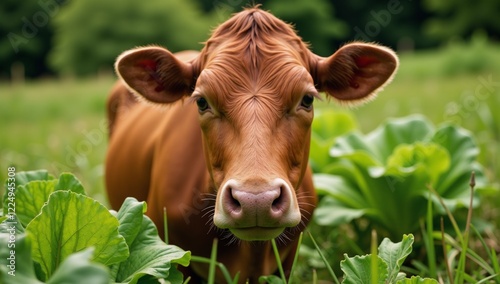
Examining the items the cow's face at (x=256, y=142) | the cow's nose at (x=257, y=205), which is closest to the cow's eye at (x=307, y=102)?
the cow's face at (x=256, y=142)

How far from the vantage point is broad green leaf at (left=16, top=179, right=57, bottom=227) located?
2115mm

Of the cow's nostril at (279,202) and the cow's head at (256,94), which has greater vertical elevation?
the cow's head at (256,94)

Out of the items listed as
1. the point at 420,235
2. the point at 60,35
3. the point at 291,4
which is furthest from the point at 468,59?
the point at 60,35

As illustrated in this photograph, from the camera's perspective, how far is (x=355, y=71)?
283 cm

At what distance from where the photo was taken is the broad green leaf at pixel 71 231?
1.81 metres

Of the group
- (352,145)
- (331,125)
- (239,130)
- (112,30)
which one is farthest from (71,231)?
(112,30)

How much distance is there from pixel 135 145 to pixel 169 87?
0.94 meters

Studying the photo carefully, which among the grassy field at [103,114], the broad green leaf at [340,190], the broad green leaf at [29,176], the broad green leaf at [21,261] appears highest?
the broad green leaf at [21,261]

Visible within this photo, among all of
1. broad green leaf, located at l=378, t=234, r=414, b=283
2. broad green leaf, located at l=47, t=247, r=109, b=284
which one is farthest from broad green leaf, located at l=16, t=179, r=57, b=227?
broad green leaf, located at l=378, t=234, r=414, b=283

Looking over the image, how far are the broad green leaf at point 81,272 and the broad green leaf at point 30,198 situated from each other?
927mm

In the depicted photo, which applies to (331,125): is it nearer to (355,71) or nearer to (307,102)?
(355,71)

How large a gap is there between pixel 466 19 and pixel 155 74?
43.0m

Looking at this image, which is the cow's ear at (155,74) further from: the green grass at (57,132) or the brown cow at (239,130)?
the green grass at (57,132)

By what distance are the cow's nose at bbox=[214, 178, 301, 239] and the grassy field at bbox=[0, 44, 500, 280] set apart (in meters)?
2.31
